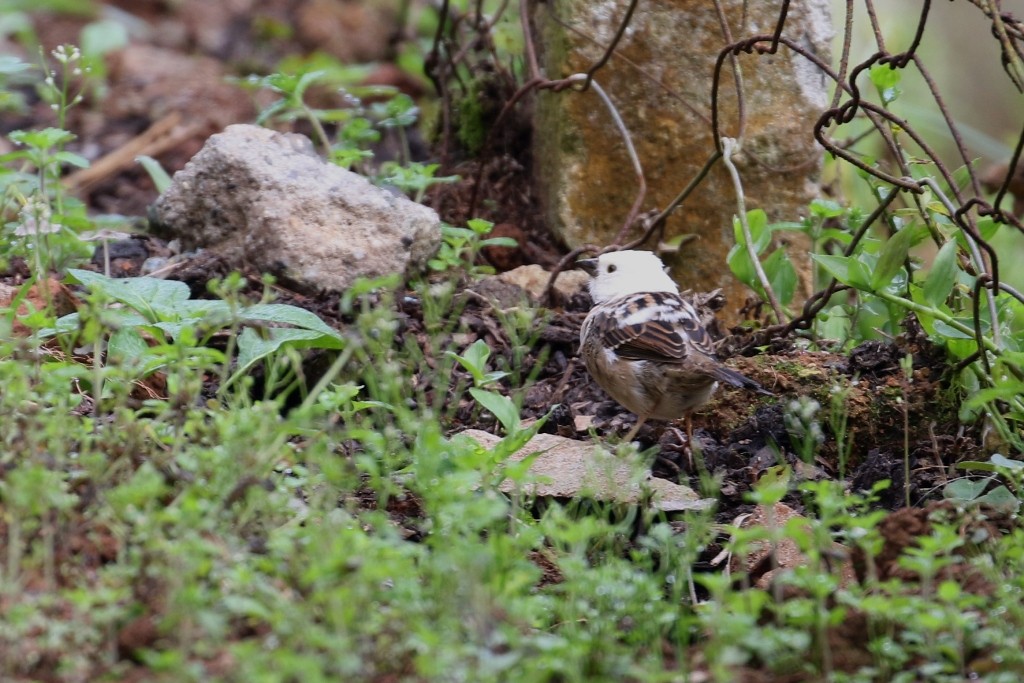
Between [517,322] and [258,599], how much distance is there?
232 centimetres

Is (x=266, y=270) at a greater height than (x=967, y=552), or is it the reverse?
(x=967, y=552)

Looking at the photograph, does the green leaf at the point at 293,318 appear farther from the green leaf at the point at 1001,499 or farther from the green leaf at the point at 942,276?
the green leaf at the point at 1001,499

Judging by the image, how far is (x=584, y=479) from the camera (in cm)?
379

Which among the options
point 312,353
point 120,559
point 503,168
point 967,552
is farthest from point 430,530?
point 503,168

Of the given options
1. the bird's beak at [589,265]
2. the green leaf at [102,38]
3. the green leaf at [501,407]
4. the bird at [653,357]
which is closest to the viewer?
the green leaf at [501,407]

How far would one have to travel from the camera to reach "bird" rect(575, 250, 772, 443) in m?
4.62

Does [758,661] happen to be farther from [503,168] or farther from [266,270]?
[503,168]

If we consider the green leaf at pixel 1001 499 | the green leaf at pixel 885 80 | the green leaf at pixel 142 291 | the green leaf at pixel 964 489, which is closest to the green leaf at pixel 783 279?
the green leaf at pixel 885 80

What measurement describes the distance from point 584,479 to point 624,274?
66.0 inches

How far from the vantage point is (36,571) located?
288 centimetres

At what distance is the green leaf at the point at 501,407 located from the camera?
4234 millimetres

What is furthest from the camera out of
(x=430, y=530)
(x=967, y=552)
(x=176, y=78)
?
(x=176, y=78)

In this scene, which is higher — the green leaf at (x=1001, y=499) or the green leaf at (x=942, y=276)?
the green leaf at (x=942, y=276)

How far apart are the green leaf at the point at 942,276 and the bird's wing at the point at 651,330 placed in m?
0.84
